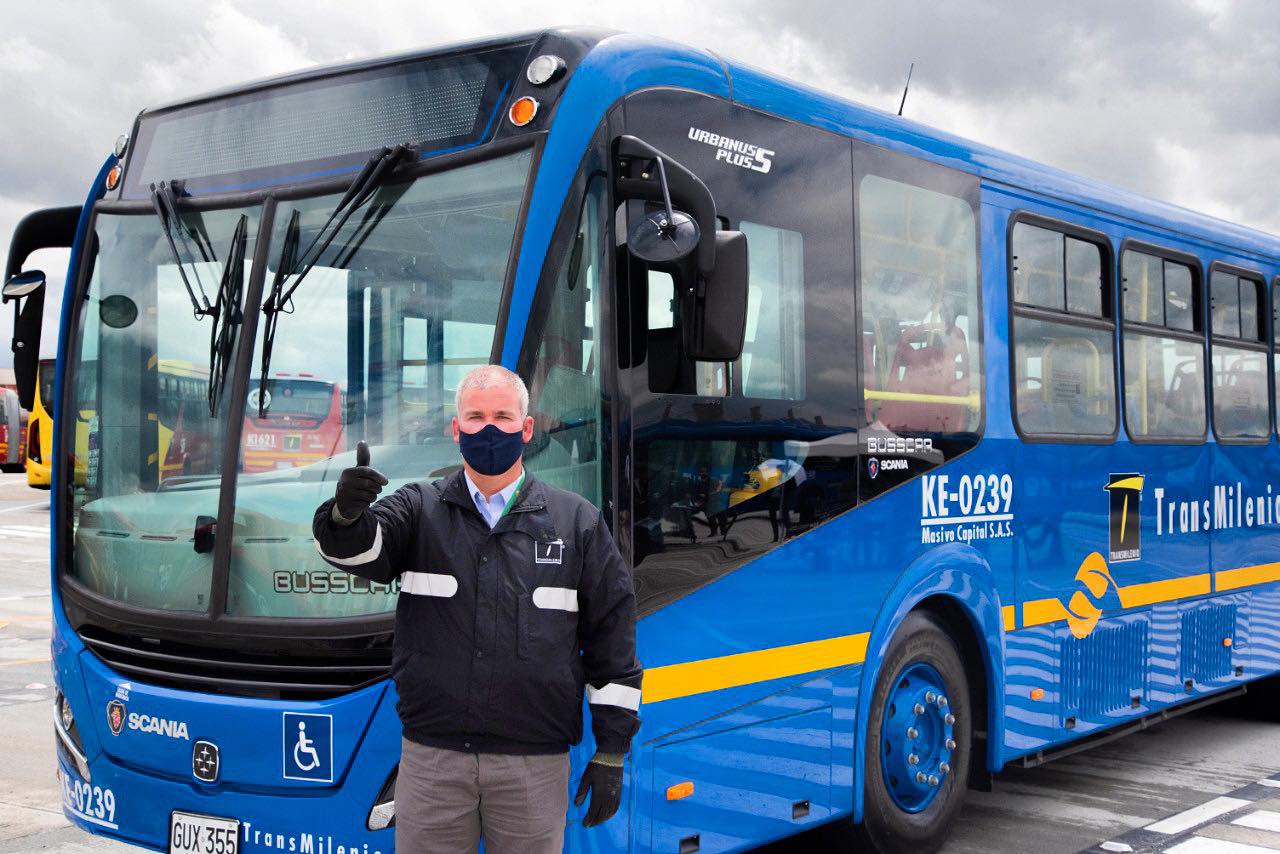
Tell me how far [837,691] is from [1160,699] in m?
3.17

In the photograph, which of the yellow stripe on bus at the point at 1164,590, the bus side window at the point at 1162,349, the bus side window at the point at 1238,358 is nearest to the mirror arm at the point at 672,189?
the bus side window at the point at 1162,349

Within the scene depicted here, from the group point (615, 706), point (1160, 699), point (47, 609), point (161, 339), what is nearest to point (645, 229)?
→ point (615, 706)

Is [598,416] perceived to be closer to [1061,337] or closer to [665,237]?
[665,237]

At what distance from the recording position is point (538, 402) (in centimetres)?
434

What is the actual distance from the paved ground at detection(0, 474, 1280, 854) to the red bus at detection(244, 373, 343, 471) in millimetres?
2641

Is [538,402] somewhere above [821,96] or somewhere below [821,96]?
below

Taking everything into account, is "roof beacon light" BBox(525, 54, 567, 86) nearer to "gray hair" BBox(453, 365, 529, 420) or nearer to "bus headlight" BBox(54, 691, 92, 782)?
"gray hair" BBox(453, 365, 529, 420)

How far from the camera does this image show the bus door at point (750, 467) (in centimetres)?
465

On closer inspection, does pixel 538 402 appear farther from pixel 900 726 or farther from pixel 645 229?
pixel 900 726

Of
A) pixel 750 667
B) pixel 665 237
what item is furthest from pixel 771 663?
pixel 665 237

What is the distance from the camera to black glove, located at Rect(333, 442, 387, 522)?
11.0 ft

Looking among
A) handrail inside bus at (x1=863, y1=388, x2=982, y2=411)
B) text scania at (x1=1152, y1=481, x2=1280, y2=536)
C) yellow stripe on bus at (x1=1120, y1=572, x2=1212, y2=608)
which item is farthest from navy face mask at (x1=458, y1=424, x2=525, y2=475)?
text scania at (x1=1152, y1=481, x2=1280, y2=536)

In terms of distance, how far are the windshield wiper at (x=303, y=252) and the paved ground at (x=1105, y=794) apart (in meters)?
2.85

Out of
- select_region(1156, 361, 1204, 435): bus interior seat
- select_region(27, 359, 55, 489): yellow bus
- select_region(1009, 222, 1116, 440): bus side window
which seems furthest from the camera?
select_region(27, 359, 55, 489): yellow bus
